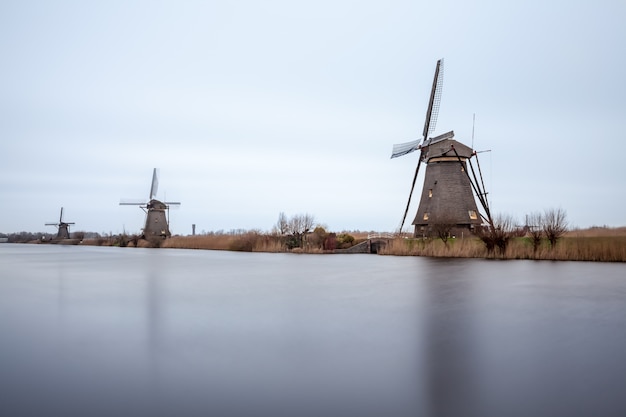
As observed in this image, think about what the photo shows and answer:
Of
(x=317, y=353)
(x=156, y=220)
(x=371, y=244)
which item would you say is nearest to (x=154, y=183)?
(x=156, y=220)

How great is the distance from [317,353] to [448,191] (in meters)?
20.0

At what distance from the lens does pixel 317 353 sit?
4.64m

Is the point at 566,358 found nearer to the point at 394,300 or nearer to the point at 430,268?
the point at 394,300

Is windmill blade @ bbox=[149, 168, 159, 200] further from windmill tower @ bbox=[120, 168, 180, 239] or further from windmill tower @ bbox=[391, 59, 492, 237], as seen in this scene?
windmill tower @ bbox=[391, 59, 492, 237]

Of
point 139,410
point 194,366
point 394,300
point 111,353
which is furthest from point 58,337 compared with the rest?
point 394,300

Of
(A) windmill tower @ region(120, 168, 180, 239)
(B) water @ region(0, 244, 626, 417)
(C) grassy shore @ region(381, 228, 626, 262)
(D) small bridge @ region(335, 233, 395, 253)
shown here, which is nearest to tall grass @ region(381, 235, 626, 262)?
(C) grassy shore @ region(381, 228, 626, 262)

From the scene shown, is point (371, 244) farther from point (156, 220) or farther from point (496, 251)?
point (156, 220)

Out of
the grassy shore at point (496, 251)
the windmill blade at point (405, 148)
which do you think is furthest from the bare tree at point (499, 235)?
the windmill blade at point (405, 148)

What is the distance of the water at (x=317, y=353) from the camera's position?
10.5 feet

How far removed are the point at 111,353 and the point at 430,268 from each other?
494 inches

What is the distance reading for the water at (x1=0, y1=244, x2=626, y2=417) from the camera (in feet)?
10.5

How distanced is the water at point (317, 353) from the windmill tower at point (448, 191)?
1322 cm

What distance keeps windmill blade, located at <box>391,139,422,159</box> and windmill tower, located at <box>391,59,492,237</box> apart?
86cm

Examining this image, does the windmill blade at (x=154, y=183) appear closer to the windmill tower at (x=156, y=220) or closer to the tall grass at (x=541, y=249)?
the windmill tower at (x=156, y=220)
